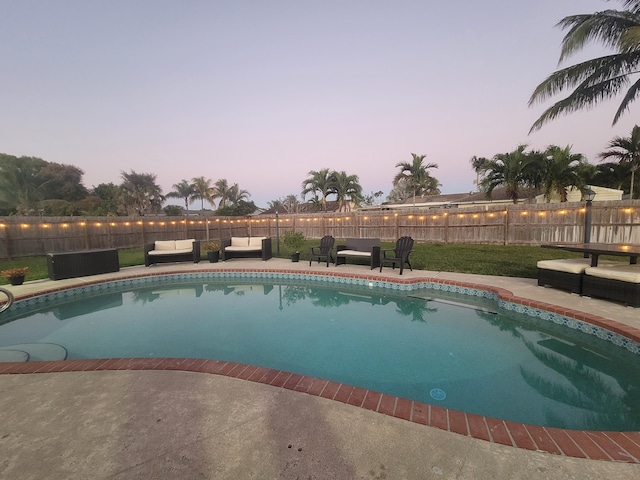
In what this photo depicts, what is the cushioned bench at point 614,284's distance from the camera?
413 cm

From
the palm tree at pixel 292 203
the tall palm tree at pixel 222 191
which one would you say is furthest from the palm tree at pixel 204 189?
the palm tree at pixel 292 203

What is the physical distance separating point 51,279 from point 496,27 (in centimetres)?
1573

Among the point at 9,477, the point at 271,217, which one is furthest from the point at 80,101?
the point at 9,477

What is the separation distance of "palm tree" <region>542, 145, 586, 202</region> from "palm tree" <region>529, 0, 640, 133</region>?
608 cm

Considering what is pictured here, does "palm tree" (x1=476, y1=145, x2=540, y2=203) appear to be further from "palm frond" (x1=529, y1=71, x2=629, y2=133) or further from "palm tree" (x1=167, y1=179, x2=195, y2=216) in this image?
"palm tree" (x1=167, y1=179, x2=195, y2=216)

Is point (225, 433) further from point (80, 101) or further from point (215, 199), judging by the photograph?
point (215, 199)

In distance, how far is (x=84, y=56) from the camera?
10.6m

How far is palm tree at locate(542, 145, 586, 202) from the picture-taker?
14148 millimetres

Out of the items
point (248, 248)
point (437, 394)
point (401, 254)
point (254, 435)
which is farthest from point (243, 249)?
point (254, 435)

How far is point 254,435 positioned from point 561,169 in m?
18.6

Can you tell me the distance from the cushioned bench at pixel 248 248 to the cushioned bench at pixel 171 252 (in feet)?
3.21

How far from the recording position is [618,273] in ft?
14.1

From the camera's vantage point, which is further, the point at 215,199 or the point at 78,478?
the point at 215,199

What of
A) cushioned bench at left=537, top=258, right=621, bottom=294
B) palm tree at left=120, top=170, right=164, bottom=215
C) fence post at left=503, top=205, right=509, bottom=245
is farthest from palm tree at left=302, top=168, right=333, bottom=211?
palm tree at left=120, top=170, right=164, bottom=215
